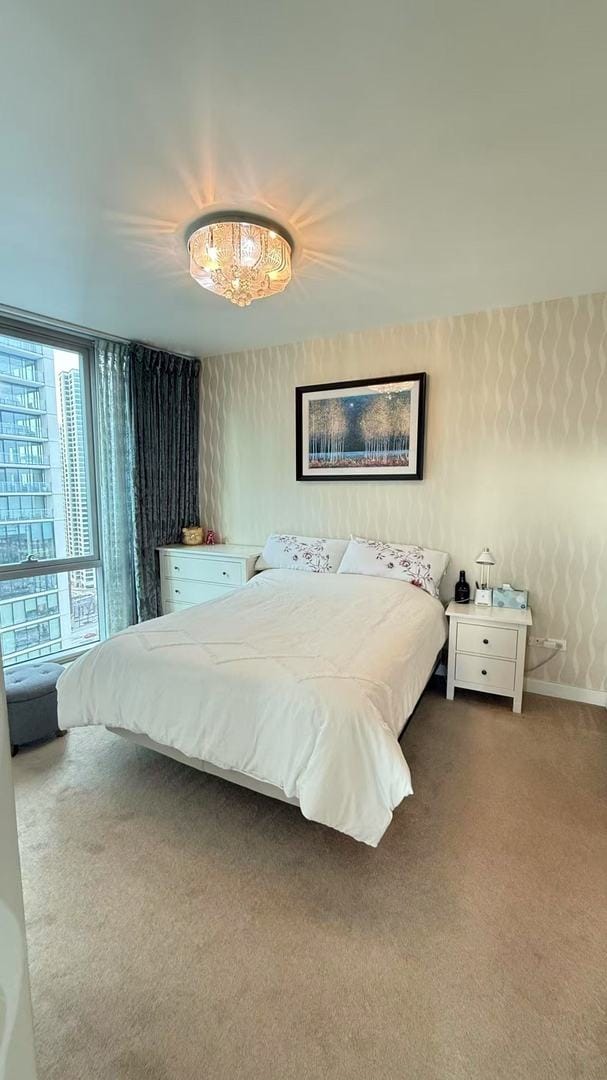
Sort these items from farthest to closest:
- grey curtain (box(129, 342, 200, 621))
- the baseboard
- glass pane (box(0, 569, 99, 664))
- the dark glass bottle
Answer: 1. grey curtain (box(129, 342, 200, 621))
2. glass pane (box(0, 569, 99, 664))
3. the dark glass bottle
4. the baseboard

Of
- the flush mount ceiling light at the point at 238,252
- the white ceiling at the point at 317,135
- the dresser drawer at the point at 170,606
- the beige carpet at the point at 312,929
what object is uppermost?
the white ceiling at the point at 317,135

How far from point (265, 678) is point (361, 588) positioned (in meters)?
1.32

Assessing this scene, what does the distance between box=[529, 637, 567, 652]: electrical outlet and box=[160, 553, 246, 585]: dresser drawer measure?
2.12 meters

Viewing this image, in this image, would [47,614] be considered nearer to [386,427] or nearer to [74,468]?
[74,468]

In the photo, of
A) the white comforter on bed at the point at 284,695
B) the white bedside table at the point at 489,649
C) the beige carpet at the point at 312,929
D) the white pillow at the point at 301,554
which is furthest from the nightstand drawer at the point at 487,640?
the white pillow at the point at 301,554

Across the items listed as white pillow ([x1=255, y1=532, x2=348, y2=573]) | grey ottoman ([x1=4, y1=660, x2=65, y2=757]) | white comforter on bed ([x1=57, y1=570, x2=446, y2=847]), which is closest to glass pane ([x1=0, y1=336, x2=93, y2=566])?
grey ottoman ([x1=4, y1=660, x2=65, y2=757])

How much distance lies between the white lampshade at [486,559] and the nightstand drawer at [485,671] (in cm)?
60

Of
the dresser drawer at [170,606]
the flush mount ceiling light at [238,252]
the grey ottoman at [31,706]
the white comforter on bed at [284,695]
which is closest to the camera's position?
the white comforter on bed at [284,695]

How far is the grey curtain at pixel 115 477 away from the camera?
3.55 m

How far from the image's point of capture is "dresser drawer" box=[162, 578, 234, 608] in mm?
3703

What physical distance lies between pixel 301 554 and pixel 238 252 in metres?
2.09

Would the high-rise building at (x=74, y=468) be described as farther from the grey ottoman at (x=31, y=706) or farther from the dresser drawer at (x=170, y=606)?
the grey ottoman at (x=31, y=706)

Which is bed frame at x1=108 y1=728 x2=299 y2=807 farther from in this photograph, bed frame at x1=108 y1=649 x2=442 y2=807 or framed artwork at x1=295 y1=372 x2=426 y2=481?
framed artwork at x1=295 y1=372 x2=426 y2=481

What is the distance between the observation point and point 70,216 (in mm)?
1909
